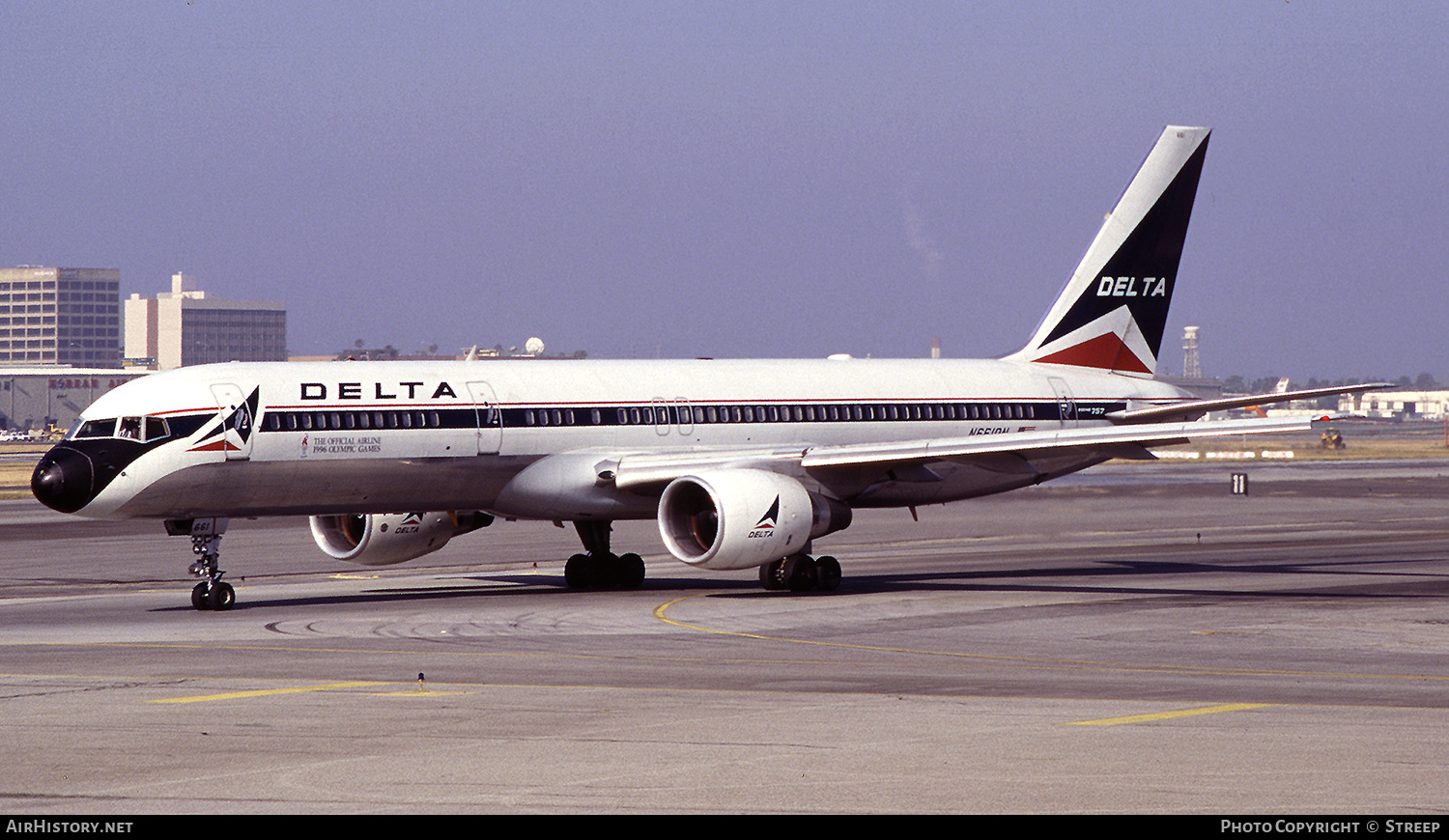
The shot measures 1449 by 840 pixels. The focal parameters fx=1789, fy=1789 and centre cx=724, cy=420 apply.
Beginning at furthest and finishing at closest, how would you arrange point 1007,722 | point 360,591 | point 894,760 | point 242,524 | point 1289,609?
point 242,524 < point 360,591 < point 1289,609 < point 1007,722 < point 894,760

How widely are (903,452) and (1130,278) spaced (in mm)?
11281

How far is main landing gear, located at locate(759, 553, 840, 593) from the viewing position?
113 ft

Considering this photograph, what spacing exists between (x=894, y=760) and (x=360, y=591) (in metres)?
22.4

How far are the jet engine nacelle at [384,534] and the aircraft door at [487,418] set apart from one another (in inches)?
117

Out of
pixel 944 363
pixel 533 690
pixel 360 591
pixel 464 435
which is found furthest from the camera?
pixel 944 363

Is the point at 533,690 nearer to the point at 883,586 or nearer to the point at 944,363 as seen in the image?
the point at 883,586

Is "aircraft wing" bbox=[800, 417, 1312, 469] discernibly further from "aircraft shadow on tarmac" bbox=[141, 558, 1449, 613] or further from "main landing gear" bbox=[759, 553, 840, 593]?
Result: "aircraft shadow on tarmac" bbox=[141, 558, 1449, 613]

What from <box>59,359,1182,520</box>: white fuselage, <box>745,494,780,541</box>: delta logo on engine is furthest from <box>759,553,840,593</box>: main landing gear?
<box>745,494,780,541</box>: delta logo on engine

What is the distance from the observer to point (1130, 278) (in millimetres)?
42594

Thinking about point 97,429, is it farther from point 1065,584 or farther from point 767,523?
point 1065,584

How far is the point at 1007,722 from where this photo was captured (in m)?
17.9

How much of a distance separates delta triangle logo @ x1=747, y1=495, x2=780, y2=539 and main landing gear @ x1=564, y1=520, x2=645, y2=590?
5189 millimetres

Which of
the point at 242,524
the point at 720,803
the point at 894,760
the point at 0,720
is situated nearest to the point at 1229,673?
the point at 894,760

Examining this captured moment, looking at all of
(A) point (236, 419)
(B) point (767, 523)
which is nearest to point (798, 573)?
(B) point (767, 523)
